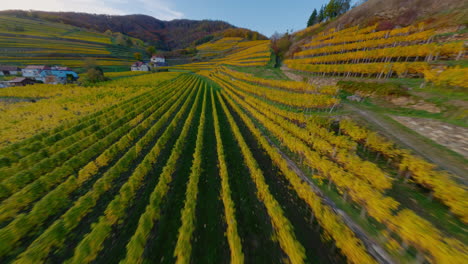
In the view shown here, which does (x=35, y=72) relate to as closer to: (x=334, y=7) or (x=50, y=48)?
(x=50, y=48)

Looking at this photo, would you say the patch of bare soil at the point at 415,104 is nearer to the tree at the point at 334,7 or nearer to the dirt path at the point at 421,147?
the dirt path at the point at 421,147

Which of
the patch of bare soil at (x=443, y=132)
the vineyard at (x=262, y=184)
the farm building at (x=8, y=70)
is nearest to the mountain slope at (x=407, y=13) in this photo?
the vineyard at (x=262, y=184)

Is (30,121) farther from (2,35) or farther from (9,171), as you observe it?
(2,35)

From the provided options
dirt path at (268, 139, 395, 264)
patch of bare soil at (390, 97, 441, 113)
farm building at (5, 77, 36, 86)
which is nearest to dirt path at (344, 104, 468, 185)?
patch of bare soil at (390, 97, 441, 113)

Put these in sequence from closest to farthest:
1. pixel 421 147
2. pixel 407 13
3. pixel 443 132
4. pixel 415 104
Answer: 1. pixel 421 147
2. pixel 443 132
3. pixel 415 104
4. pixel 407 13

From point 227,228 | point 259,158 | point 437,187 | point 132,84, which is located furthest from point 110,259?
point 132,84

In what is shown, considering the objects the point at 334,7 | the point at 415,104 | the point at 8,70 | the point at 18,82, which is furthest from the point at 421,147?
the point at 8,70

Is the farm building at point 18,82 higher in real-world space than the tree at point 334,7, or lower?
lower
